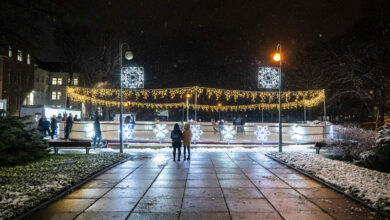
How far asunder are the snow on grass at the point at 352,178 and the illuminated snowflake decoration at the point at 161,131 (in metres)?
9.15

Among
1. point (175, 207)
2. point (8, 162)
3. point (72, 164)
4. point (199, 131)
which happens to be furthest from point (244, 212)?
point (199, 131)

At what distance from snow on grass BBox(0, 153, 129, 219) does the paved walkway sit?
38 cm

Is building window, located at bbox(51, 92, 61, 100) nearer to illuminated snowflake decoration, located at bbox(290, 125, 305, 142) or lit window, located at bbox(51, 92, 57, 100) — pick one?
lit window, located at bbox(51, 92, 57, 100)

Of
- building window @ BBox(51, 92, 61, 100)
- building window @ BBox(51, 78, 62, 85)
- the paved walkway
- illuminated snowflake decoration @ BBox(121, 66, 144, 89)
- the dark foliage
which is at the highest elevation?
building window @ BBox(51, 78, 62, 85)

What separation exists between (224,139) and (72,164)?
1141cm

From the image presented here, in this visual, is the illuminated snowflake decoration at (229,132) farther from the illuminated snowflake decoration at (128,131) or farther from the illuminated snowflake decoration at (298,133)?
the illuminated snowflake decoration at (128,131)

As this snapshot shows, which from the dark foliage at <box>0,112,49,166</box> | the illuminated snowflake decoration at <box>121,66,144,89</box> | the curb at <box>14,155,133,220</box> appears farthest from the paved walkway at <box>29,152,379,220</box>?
the illuminated snowflake decoration at <box>121,66,144,89</box>

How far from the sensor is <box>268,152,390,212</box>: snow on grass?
6.75 metres

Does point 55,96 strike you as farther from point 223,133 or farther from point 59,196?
point 59,196

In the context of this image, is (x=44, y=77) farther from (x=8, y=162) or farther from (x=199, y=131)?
(x=8, y=162)

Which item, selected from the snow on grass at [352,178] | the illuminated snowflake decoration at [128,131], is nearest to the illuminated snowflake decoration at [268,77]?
the snow on grass at [352,178]

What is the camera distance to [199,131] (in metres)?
20.2

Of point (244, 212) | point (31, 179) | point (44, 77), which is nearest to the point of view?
point (244, 212)

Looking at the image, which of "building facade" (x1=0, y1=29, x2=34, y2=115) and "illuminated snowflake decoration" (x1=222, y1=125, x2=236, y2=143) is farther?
"building facade" (x1=0, y1=29, x2=34, y2=115)
